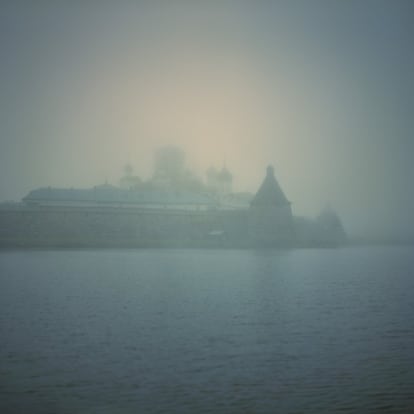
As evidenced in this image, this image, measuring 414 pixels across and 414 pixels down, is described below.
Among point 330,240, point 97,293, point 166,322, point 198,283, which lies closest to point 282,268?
point 198,283

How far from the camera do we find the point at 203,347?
10.8 metres

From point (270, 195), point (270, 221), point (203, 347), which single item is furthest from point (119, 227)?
point (203, 347)

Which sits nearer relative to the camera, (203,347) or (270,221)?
(203,347)

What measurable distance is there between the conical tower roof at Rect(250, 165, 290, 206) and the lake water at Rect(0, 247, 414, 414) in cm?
2676

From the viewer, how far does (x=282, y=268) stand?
91.1 ft

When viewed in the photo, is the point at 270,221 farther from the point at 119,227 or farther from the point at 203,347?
the point at 203,347

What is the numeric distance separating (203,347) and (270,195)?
3777 cm

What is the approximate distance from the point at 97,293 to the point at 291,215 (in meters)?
31.9

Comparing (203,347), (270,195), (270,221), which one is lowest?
(203,347)

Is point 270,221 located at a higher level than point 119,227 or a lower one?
lower

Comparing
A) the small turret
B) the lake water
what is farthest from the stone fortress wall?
the lake water

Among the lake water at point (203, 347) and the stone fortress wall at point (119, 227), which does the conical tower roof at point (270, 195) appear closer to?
the stone fortress wall at point (119, 227)

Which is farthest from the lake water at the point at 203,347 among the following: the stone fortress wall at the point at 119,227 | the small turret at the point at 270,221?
the small turret at the point at 270,221

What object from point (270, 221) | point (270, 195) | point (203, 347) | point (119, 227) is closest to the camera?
point (203, 347)
